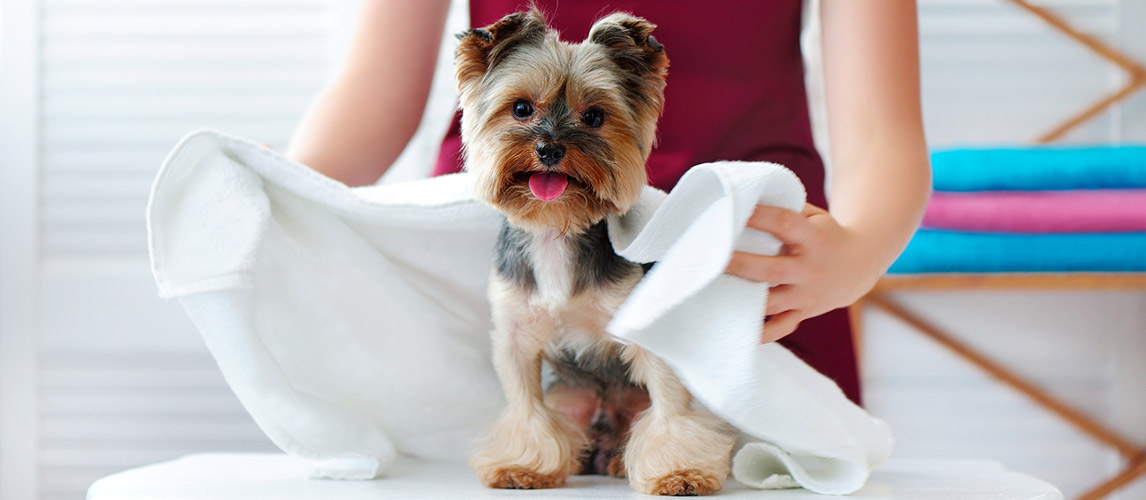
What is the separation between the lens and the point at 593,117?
2.59 ft

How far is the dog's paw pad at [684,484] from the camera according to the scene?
2.71ft

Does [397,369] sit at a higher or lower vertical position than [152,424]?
higher

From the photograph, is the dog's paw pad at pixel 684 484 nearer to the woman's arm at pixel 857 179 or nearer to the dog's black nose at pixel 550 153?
the woman's arm at pixel 857 179

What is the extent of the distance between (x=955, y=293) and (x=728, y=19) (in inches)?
44.0

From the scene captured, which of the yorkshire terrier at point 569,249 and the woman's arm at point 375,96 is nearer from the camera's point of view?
the yorkshire terrier at point 569,249

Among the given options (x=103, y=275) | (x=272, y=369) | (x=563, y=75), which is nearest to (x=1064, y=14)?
(x=563, y=75)

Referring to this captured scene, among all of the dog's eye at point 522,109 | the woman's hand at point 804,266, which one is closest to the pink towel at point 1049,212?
the woman's hand at point 804,266

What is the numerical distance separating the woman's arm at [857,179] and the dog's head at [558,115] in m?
0.14

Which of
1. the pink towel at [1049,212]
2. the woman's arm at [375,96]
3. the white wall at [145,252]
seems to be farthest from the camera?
the white wall at [145,252]

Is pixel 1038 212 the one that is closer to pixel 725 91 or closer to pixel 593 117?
pixel 725 91

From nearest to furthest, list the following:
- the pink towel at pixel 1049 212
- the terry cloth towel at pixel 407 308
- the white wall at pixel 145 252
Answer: the terry cloth towel at pixel 407 308
the pink towel at pixel 1049 212
the white wall at pixel 145 252

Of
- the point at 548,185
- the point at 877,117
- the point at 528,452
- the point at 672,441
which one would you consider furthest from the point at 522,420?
the point at 877,117

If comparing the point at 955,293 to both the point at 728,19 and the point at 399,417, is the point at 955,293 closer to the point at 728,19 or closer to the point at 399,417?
the point at 728,19

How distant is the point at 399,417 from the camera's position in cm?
102
